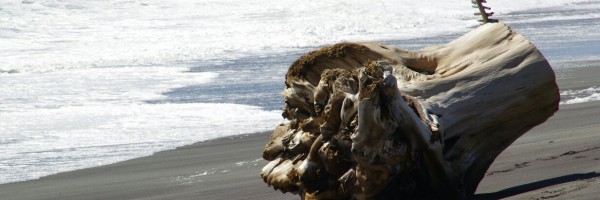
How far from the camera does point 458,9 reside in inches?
1203

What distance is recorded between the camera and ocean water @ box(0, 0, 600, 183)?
9.23 m

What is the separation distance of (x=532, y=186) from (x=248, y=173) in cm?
232

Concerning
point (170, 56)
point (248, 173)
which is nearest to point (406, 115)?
point (248, 173)

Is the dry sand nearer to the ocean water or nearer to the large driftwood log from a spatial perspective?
the large driftwood log

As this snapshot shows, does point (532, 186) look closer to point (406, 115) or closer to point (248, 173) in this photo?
point (406, 115)

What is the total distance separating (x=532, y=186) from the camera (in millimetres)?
4941

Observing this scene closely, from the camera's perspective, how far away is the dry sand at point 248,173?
5051 mm

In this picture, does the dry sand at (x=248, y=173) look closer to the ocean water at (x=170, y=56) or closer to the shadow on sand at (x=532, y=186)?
the shadow on sand at (x=532, y=186)

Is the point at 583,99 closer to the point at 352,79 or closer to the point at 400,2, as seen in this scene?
the point at 352,79

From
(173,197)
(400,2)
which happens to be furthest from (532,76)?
(400,2)

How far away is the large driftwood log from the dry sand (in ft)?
0.97

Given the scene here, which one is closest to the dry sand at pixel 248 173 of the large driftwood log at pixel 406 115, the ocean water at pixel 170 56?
the large driftwood log at pixel 406 115

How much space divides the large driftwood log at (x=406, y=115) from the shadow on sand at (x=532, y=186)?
4.0 inches

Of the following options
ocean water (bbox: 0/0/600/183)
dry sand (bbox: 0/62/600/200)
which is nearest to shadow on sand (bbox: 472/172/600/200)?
dry sand (bbox: 0/62/600/200)
